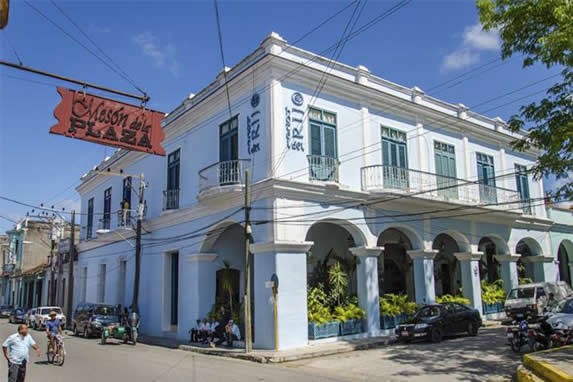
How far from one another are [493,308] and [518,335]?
10.6 metres

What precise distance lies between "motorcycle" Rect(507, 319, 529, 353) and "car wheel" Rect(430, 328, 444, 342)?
3.31 m

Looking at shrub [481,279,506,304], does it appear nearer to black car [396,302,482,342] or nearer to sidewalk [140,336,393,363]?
black car [396,302,482,342]

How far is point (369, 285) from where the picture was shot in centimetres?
1848

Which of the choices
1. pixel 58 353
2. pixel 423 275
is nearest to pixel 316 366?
pixel 58 353

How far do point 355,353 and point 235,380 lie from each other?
18.8 ft

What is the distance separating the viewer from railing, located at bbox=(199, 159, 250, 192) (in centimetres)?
1791

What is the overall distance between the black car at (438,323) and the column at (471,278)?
13.3 ft

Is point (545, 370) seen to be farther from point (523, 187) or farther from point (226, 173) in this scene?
point (523, 187)

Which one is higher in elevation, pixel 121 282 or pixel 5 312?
pixel 121 282

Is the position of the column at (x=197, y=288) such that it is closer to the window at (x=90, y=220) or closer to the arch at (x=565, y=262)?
the window at (x=90, y=220)

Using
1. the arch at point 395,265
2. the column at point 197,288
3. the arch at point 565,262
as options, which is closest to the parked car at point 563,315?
the arch at point 395,265

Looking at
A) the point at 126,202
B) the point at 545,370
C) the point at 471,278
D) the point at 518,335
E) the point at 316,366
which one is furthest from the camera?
the point at 126,202

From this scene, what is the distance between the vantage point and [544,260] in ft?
88.7

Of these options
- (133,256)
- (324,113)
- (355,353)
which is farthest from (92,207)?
(355,353)
